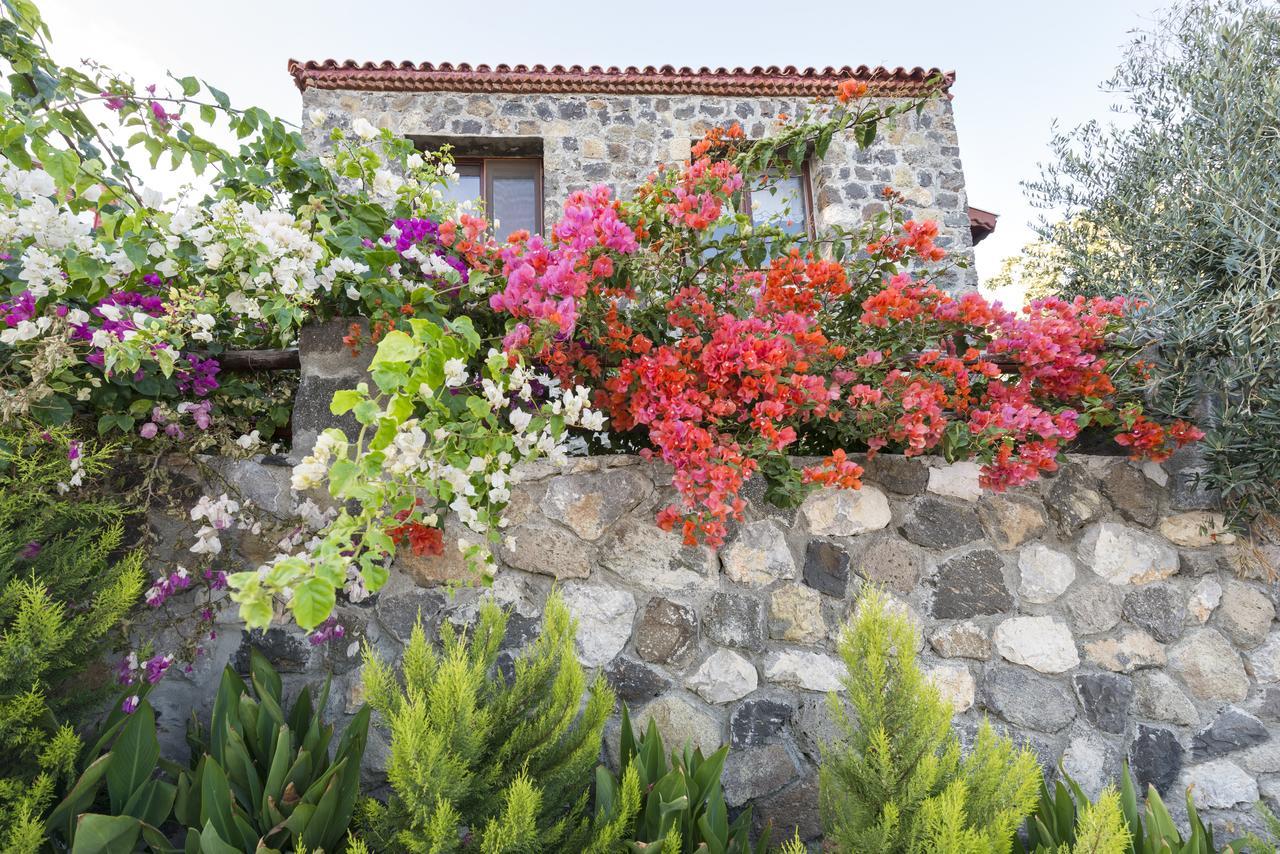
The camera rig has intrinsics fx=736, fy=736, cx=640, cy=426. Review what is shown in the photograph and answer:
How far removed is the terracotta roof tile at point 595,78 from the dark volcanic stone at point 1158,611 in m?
4.15

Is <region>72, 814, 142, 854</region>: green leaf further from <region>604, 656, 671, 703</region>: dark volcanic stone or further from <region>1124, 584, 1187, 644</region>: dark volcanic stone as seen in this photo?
<region>1124, 584, 1187, 644</region>: dark volcanic stone

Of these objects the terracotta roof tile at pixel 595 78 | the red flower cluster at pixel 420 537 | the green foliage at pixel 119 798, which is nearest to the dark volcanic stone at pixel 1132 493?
the red flower cluster at pixel 420 537

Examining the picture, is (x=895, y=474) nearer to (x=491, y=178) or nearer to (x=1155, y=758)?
(x=1155, y=758)

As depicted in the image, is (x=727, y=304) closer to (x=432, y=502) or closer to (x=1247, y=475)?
(x=432, y=502)

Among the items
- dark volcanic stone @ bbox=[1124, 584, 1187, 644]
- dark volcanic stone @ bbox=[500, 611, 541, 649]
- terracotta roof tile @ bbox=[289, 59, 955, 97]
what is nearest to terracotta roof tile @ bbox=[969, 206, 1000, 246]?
terracotta roof tile @ bbox=[289, 59, 955, 97]

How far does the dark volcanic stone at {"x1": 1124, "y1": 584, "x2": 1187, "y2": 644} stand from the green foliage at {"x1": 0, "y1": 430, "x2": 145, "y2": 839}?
107 inches

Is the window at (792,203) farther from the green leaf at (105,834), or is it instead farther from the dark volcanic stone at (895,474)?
the green leaf at (105,834)

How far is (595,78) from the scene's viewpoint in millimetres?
5395

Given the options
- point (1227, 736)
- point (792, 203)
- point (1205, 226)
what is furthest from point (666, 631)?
point (792, 203)

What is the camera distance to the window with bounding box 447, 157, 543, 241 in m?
5.53

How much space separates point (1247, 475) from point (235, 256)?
2.88 metres

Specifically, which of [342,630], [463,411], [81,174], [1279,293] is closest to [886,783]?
[463,411]

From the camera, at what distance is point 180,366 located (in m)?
2.00

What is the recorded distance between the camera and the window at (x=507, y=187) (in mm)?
5531
